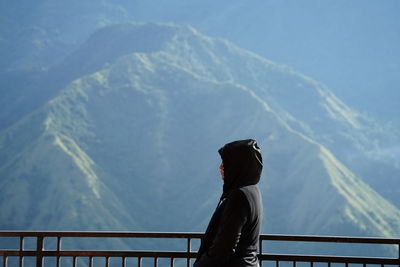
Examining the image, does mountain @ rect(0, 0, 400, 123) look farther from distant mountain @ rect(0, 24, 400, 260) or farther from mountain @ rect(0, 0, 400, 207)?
distant mountain @ rect(0, 24, 400, 260)

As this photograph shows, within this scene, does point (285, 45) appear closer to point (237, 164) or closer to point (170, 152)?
point (170, 152)

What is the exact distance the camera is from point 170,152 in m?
69.4

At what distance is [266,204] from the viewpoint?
203 feet

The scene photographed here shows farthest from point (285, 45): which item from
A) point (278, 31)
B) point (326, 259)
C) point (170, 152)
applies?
point (326, 259)

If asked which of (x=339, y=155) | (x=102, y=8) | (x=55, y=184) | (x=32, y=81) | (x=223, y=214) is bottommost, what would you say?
(x=223, y=214)

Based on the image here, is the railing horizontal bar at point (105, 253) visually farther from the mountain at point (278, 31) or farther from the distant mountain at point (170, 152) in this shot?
the mountain at point (278, 31)

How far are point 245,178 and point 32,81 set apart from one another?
89759mm

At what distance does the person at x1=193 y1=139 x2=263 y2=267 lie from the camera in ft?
7.69

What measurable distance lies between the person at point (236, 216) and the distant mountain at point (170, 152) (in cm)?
5580

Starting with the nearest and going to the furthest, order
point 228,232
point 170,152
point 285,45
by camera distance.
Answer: point 228,232 → point 170,152 → point 285,45

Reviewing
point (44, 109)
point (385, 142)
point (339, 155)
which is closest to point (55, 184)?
point (44, 109)

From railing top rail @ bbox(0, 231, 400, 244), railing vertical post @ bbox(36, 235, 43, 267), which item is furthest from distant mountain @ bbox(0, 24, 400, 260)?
railing top rail @ bbox(0, 231, 400, 244)

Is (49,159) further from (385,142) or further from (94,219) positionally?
(385,142)

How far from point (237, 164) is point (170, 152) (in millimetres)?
67032
